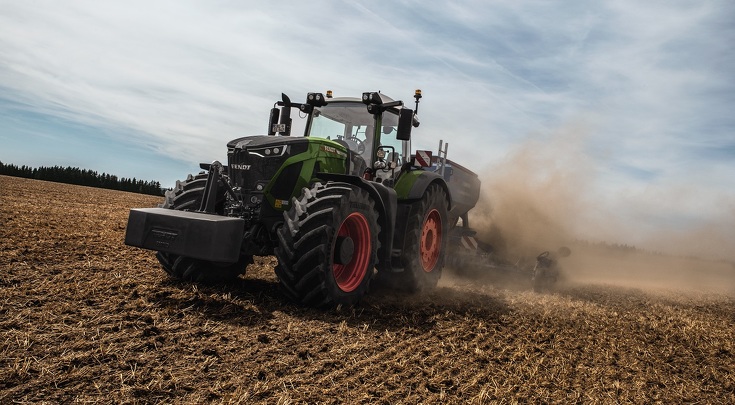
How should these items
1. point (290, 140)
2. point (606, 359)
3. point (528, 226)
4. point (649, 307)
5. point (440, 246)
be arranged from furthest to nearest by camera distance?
point (528, 226) → point (649, 307) → point (440, 246) → point (290, 140) → point (606, 359)

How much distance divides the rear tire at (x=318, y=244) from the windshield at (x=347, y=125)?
165 cm

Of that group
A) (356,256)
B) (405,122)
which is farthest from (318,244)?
(405,122)

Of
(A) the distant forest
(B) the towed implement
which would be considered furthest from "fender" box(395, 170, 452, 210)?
(A) the distant forest

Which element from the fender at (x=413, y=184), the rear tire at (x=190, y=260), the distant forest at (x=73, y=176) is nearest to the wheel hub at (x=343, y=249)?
the rear tire at (x=190, y=260)

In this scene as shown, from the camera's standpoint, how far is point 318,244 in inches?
212

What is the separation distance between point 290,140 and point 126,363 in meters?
3.11

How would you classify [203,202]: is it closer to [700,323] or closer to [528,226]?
[700,323]

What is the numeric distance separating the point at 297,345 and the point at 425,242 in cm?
409

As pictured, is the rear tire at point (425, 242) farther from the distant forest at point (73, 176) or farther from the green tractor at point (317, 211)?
the distant forest at point (73, 176)

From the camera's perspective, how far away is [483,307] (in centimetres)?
718

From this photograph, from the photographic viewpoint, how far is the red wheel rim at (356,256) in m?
6.19

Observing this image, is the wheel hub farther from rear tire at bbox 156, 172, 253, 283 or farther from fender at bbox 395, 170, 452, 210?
fender at bbox 395, 170, 452, 210

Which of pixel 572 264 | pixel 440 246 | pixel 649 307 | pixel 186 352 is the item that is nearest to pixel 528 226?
pixel 572 264

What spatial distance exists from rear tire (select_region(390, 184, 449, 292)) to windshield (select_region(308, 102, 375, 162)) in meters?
1.07
